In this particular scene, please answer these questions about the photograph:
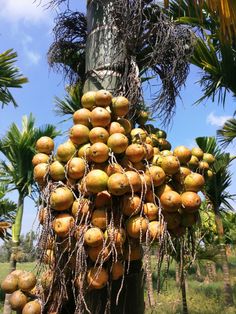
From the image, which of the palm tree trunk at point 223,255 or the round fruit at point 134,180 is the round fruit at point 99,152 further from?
the palm tree trunk at point 223,255

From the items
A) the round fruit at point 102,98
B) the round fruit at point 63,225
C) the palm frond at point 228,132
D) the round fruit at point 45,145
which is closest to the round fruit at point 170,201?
the round fruit at point 63,225

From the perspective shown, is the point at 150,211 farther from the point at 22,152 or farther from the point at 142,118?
the point at 22,152

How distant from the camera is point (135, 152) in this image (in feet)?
6.23

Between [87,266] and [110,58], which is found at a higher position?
[110,58]

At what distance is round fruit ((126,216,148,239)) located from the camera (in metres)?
1.75

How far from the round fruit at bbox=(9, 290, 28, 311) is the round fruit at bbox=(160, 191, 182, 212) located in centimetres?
89

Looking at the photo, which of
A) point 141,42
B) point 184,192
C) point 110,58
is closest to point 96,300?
point 184,192

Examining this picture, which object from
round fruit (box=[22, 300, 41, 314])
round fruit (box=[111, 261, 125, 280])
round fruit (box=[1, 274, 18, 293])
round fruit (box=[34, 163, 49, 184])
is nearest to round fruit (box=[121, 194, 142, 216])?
round fruit (box=[111, 261, 125, 280])

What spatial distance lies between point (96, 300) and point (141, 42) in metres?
1.54

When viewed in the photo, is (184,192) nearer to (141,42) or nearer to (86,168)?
(86,168)

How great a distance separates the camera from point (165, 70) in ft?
8.71

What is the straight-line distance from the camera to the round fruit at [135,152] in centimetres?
190

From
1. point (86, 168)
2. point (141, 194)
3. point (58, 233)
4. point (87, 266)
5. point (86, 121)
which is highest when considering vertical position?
point (86, 121)

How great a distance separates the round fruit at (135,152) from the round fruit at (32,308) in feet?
2.89
